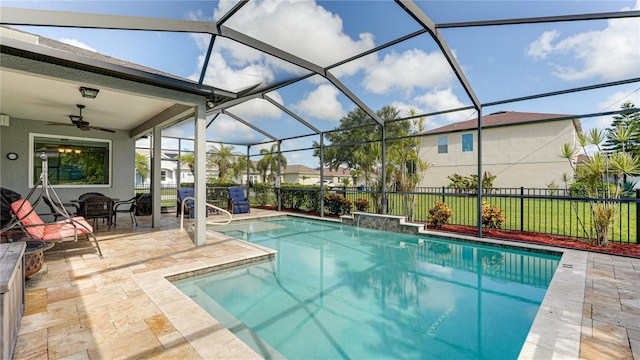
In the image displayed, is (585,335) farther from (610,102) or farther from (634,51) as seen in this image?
(610,102)

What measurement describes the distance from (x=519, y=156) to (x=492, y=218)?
36.6 feet

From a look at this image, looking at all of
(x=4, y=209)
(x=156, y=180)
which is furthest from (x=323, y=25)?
(x=4, y=209)

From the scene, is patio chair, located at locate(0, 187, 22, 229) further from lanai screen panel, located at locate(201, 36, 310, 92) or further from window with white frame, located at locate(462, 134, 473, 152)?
window with white frame, located at locate(462, 134, 473, 152)

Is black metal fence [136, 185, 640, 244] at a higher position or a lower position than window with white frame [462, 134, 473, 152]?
lower

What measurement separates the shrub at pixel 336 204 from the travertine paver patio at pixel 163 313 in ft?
18.6

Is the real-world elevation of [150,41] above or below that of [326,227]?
above

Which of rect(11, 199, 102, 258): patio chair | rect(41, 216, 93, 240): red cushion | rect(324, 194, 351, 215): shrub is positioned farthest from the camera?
rect(324, 194, 351, 215): shrub

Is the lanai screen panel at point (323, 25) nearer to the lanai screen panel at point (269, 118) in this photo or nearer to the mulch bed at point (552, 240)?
the lanai screen panel at point (269, 118)

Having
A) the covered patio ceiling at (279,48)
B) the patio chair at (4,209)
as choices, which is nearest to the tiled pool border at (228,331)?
the patio chair at (4,209)

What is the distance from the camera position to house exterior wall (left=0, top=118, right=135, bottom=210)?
686 centimetres

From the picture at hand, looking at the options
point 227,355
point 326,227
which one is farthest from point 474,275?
point 326,227

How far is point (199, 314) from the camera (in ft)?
9.11

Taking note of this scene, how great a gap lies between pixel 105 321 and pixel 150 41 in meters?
4.38

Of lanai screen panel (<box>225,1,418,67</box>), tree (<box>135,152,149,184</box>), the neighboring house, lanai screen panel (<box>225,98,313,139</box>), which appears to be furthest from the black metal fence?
tree (<box>135,152,149,184</box>)
